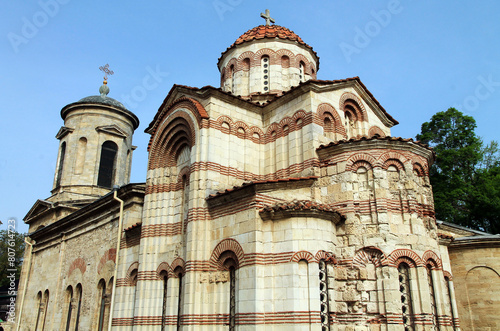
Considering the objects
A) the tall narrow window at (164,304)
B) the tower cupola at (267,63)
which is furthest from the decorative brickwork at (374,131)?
the tall narrow window at (164,304)

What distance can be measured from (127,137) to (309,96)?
17624 mm

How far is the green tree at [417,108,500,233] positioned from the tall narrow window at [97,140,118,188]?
60.9ft

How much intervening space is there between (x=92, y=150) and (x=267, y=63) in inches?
545

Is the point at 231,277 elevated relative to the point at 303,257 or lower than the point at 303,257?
lower

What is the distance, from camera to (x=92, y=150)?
2517 centimetres

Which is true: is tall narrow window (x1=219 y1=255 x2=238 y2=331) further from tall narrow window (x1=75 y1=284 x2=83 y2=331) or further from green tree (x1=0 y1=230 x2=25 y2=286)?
green tree (x1=0 y1=230 x2=25 y2=286)

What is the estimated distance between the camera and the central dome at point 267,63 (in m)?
15.9

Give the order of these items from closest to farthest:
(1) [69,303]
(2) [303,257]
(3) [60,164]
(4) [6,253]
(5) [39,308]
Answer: (2) [303,257] < (1) [69,303] < (5) [39,308] < (3) [60,164] < (4) [6,253]

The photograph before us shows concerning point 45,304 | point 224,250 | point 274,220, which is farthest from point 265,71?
point 45,304

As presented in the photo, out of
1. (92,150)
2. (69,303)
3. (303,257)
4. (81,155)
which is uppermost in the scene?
(92,150)

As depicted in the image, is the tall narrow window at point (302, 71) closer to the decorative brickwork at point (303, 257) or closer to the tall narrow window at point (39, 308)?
the decorative brickwork at point (303, 257)

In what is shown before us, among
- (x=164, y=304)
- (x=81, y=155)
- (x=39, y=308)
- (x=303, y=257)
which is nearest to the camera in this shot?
(x=303, y=257)

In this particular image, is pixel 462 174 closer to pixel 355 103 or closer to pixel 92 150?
pixel 355 103

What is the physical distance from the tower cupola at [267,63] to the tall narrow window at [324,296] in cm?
762
